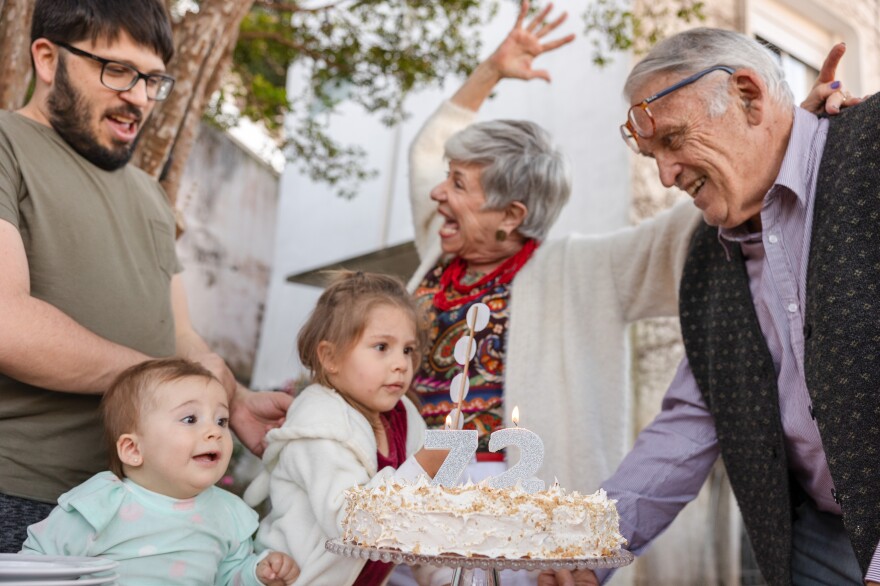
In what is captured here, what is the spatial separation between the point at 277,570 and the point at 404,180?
24.7 ft

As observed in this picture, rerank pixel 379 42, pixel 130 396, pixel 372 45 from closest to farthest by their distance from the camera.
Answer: pixel 130 396 → pixel 372 45 → pixel 379 42

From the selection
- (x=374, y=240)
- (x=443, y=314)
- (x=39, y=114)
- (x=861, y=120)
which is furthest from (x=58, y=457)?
(x=374, y=240)

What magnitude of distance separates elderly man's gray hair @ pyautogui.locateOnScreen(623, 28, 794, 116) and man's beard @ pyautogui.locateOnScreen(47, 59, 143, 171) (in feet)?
4.98

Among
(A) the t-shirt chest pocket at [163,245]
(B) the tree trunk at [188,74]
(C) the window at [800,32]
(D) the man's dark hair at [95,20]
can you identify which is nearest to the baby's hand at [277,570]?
(A) the t-shirt chest pocket at [163,245]

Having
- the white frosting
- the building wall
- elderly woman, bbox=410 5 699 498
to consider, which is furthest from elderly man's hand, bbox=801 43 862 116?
the building wall

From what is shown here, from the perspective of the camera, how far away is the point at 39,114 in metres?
2.43

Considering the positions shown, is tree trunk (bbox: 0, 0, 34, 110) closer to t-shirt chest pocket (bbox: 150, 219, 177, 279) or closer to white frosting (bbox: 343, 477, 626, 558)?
t-shirt chest pocket (bbox: 150, 219, 177, 279)

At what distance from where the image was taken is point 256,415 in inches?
99.3

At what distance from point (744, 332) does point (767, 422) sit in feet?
0.84

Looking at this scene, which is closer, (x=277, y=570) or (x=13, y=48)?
(x=277, y=570)

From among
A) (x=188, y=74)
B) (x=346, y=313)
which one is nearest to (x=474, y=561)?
(x=346, y=313)

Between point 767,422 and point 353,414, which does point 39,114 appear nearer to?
point 353,414

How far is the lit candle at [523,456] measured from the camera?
70.7 inches

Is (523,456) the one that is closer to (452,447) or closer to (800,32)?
(452,447)
